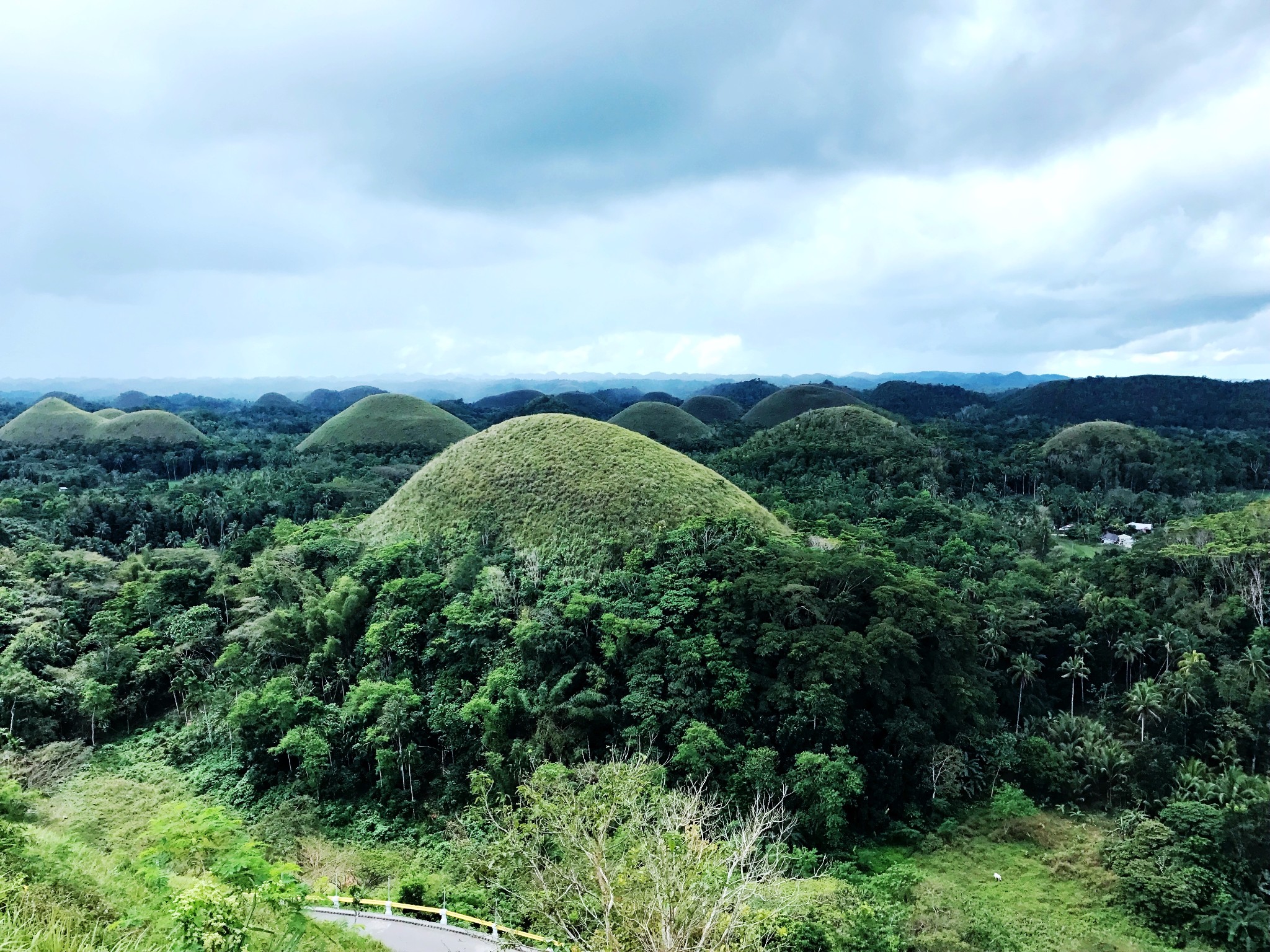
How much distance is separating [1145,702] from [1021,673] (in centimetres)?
288

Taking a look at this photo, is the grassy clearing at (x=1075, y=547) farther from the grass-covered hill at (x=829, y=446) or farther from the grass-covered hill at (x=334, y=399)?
the grass-covered hill at (x=334, y=399)

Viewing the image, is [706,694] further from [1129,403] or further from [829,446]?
[1129,403]

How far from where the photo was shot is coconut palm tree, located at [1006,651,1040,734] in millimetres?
19859

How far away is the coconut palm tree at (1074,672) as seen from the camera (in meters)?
20.4

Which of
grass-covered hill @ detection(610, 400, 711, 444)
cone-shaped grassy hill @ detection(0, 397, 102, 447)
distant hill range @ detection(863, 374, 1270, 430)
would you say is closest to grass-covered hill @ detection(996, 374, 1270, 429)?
distant hill range @ detection(863, 374, 1270, 430)

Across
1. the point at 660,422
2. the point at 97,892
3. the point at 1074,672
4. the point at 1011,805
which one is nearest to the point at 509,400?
the point at 660,422

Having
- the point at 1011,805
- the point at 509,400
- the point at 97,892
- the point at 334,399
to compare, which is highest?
the point at 509,400

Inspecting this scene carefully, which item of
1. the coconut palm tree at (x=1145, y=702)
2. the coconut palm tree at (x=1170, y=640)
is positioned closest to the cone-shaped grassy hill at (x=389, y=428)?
the coconut palm tree at (x=1170, y=640)

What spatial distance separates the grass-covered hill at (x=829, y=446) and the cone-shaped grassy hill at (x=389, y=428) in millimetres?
29847

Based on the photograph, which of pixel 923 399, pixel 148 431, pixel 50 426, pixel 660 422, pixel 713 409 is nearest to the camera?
pixel 148 431

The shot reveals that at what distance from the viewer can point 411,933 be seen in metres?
11.3

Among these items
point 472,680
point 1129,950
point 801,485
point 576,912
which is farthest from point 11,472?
point 1129,950

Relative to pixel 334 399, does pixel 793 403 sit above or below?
above

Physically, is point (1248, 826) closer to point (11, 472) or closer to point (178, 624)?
point (178, 624)
